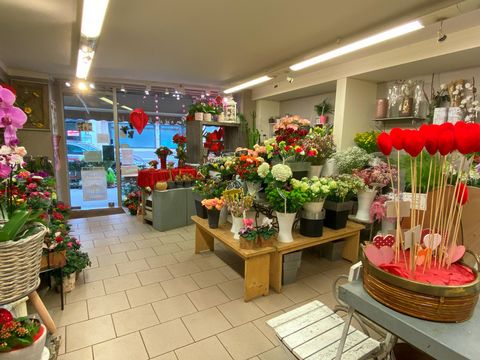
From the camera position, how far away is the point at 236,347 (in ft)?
6.51

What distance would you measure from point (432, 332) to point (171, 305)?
213cm

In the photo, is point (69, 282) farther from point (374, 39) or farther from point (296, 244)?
point (374, 39)

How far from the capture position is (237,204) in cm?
275

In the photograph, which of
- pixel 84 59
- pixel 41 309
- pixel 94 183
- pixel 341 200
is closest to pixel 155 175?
pixel 84 59

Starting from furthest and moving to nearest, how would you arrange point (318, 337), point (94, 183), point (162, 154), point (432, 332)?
point (94, 183) < point (162, 154) < point (318, 337) < point (432, 332)

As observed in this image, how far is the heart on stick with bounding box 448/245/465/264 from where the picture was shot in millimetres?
1041

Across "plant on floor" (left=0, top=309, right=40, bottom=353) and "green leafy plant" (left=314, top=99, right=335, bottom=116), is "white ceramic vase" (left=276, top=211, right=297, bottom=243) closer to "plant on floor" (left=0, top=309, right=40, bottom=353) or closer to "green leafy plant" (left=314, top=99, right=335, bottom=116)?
"plant on floor" (left=0, top=309, right=40, bottom=353)

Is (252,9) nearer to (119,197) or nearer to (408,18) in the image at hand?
(408,18)

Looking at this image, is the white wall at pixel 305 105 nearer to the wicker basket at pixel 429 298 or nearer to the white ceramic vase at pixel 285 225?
the white ceramic vase at pixel 285 225

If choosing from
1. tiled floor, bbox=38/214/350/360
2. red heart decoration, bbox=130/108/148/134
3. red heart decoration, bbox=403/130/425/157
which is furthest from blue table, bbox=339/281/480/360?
red heart decoration, bbox=130/108/148/134

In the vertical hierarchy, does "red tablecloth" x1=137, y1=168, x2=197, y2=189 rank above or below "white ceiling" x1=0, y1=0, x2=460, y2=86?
below

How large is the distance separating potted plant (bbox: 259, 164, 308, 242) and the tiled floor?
66 cm

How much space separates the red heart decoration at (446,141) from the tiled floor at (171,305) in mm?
1692

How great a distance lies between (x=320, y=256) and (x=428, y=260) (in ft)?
8.65
